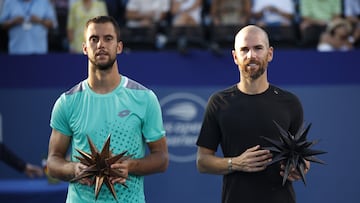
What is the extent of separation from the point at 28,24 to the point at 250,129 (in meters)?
5.94

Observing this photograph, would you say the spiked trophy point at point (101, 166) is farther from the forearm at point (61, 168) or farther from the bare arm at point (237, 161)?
the bare arm at point (237, 161)

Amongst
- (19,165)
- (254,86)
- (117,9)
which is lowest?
(19,165)

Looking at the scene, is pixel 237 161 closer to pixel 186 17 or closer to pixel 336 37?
pixel 336 37

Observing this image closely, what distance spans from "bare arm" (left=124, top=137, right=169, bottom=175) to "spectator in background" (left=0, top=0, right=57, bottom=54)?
5516mm

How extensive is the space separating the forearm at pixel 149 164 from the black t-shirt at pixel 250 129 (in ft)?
1.14

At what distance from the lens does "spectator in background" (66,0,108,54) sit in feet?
34.3

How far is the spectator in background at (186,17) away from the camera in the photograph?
10.4m

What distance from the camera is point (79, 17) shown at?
34.4ft

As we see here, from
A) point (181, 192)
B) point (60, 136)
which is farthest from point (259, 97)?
point (181, 192)

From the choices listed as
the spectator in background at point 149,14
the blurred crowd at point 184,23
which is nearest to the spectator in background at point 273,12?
the blurred crowd at point 184,23

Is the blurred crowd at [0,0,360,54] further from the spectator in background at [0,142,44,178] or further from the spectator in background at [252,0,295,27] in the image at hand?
the spectator in background at [0,142,44,178]

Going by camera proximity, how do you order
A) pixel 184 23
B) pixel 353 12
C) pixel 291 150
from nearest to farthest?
pixel 291 150 → pixel 184 23 → pixel 353 12

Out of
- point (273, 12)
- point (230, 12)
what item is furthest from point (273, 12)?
point (230, 12)

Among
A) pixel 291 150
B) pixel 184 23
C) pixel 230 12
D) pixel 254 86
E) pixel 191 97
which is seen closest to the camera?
pixel 291 150
